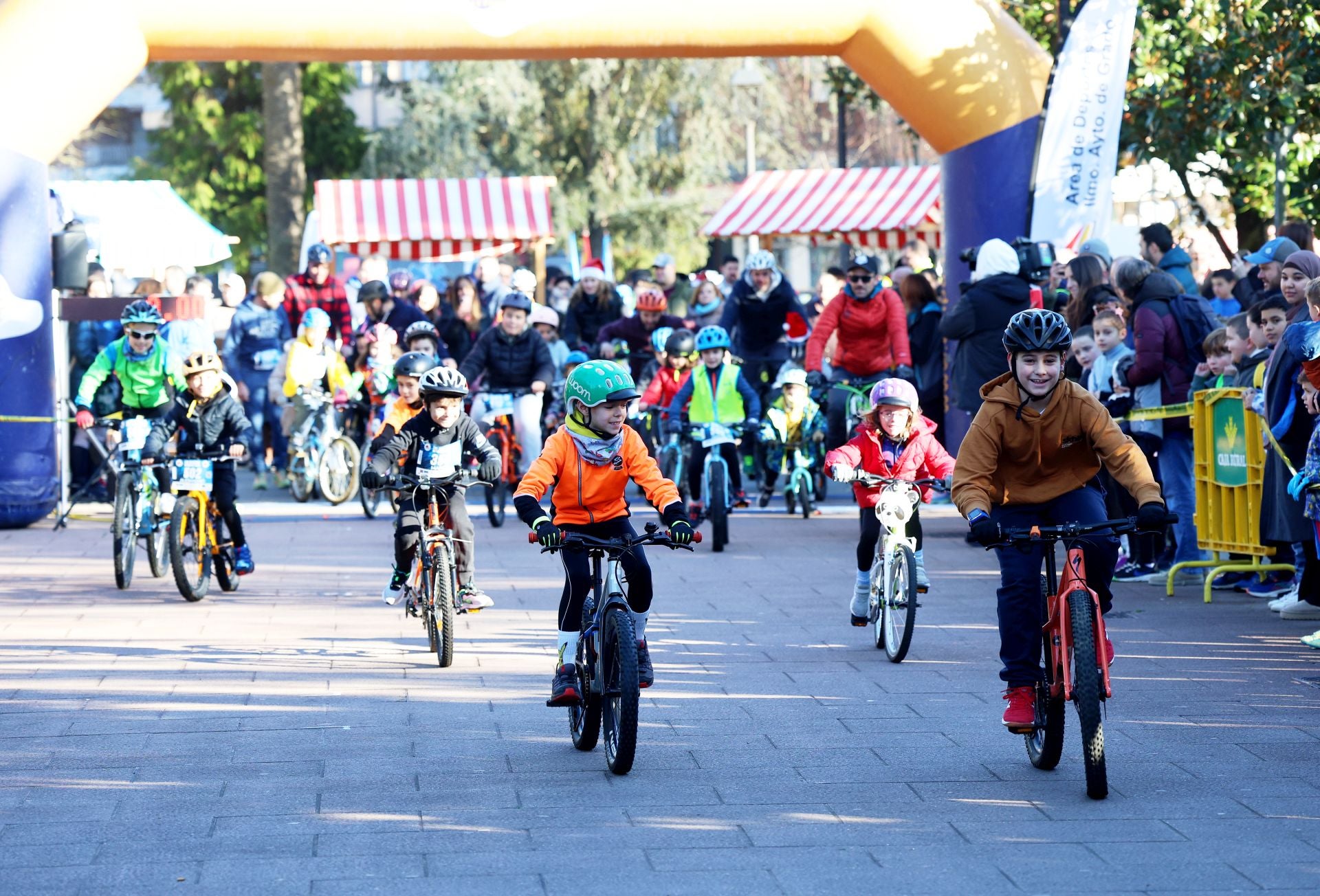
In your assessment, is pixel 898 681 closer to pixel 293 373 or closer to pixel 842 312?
pixel 842 312

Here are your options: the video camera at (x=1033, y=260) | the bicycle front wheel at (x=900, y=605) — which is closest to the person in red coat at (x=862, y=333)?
the video camera at (x=1033, y=260)

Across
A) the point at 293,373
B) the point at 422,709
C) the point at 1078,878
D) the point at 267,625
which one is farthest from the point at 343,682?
the point at 293,373

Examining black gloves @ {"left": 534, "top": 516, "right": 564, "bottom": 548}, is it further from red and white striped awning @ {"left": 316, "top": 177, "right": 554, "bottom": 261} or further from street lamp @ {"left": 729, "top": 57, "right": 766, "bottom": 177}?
street lamp @ {"left": 729, "top": 57, "right": 766, "bottom": 177}

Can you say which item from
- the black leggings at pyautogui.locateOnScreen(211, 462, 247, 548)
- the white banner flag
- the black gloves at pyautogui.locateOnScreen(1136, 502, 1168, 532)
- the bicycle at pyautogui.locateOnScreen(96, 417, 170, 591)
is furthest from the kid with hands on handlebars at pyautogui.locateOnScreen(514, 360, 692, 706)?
the white banner flag

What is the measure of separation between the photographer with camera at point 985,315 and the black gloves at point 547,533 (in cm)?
744

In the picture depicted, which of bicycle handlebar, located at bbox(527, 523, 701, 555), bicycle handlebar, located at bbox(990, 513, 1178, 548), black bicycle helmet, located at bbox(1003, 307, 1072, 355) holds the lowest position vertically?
bicycle handlebar, located at bbox(527, 523, 701, 555)

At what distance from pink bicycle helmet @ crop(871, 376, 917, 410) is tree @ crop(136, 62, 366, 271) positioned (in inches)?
1413

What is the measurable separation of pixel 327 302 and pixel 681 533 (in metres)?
12.9

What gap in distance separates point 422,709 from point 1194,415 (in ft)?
18.2

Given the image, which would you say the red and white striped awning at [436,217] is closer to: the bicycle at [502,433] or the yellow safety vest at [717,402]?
the bicycle at [502,433]

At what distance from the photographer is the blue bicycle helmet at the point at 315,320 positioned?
18.4 m

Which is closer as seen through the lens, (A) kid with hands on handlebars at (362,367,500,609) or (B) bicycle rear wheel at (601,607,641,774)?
(B) bicycle rear wheel at (601,607,641,774)

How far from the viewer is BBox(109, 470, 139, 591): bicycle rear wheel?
1242 cm

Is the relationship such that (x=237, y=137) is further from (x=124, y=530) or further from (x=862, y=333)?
(x=124, y=530)
